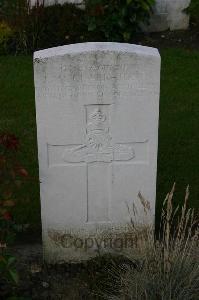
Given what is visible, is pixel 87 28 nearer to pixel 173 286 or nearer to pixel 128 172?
pixel 128 172

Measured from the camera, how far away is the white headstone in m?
3.81

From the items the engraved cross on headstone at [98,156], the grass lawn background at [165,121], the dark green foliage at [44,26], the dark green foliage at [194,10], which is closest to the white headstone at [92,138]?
the engraved cross on headstone at [98,156]

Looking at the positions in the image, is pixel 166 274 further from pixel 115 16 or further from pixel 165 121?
pixel 115 16

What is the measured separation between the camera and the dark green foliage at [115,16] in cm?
857

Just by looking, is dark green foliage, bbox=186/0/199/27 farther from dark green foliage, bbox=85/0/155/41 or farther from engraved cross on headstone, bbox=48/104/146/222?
engraved cross on headstone, bbox=48/104/146/222

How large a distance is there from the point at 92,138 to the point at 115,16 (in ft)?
16.2

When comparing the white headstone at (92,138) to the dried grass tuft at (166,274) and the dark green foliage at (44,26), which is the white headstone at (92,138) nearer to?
the dried grass tuft at (166,274)

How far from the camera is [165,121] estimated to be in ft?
21.7

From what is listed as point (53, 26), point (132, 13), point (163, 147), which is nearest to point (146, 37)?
point (132, 13)

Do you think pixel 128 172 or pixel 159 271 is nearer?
pixel 159 271

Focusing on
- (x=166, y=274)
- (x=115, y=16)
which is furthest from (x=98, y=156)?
(x=115, y=16)

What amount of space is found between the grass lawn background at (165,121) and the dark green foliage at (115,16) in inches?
25.7

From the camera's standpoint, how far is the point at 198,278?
373 centimetres

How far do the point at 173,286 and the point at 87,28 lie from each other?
5.65 m
